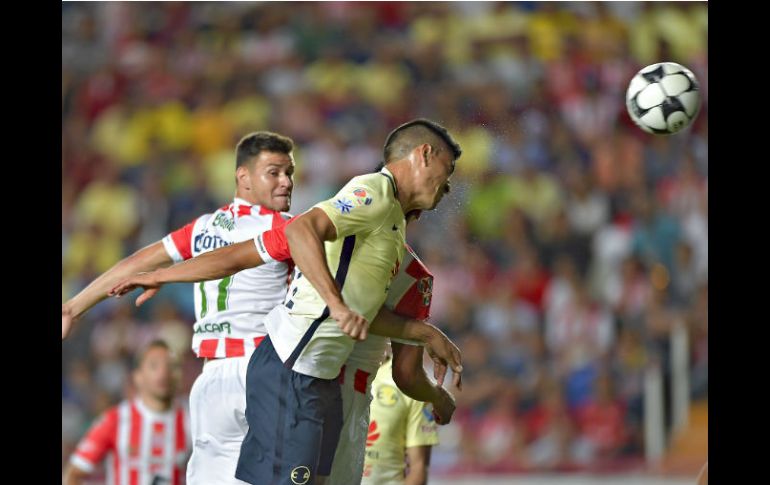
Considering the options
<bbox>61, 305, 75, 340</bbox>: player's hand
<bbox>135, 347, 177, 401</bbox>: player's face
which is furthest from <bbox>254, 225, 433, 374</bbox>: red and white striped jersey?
<bbox>135, 347, 177, 401</bbox>: player's face

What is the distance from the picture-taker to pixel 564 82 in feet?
38.0

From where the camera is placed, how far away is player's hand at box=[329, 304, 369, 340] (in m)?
3.90

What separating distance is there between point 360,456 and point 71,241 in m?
7.18

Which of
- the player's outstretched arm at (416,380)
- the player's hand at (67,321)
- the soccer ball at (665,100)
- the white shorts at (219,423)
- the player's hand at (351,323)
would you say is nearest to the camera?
the player's hand at (351,323)

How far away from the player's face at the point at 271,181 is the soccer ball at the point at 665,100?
9.14 feet

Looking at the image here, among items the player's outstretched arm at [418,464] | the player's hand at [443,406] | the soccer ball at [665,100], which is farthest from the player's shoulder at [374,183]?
the soccer ball at [665,100]

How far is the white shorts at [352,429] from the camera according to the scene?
4602 millimetres

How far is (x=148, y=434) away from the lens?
648cm

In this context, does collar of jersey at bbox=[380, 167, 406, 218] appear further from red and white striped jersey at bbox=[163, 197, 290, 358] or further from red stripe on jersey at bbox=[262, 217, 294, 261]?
red and white striped jersey at bbox=[163, 197, 290, 358]

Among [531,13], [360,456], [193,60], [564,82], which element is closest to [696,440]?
[564,82]

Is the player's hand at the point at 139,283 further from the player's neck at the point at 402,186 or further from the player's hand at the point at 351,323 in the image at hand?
the player's neck at the point at 402,186

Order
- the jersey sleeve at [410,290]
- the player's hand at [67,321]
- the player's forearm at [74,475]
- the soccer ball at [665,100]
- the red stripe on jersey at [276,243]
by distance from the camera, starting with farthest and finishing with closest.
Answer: the soccer ball at [665,100], the player's forearm at [74,475], the player's hand at [67,321], the jersey sleeve at [410,290], the red stripe on jersey at [276,243]

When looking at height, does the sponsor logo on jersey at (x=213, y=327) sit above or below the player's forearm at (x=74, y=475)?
above

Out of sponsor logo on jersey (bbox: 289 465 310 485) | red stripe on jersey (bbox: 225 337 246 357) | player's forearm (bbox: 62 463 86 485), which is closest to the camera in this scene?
sponsor logo on jersey (bbox: 289 465 310 485)
